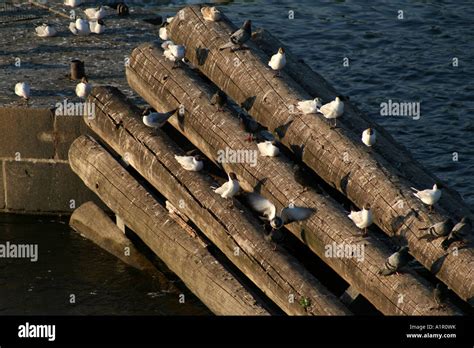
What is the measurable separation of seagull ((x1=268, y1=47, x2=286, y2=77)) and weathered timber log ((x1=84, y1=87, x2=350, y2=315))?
249cm

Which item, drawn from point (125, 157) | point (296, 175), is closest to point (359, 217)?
point (296, 175)

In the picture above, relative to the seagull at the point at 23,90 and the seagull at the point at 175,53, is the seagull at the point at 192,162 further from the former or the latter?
the seagull at the point at 23,90

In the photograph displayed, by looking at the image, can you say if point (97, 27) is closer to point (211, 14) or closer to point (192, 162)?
point (211, 14)

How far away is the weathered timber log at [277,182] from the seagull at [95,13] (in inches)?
223

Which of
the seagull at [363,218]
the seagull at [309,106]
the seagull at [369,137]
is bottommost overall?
the seagull at [363,218]

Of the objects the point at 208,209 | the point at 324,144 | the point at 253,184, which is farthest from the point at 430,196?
the point at 208,209

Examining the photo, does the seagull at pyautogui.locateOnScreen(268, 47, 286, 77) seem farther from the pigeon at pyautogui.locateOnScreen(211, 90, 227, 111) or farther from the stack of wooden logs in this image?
the pigeon at pyautogui.locateOnScreen(211, 90, 227, 111)

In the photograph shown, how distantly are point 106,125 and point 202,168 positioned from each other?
246 centimetres

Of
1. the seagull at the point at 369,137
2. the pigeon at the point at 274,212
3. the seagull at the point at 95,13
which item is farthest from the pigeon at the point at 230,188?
the seagull at the point at 95,13

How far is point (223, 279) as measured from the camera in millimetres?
19828

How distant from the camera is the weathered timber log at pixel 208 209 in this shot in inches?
750

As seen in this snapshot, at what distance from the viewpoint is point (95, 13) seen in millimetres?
28641

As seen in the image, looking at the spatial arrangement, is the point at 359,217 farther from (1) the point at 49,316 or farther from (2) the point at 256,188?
(1) the point at 49,316

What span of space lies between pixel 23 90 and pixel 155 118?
12.7ft
